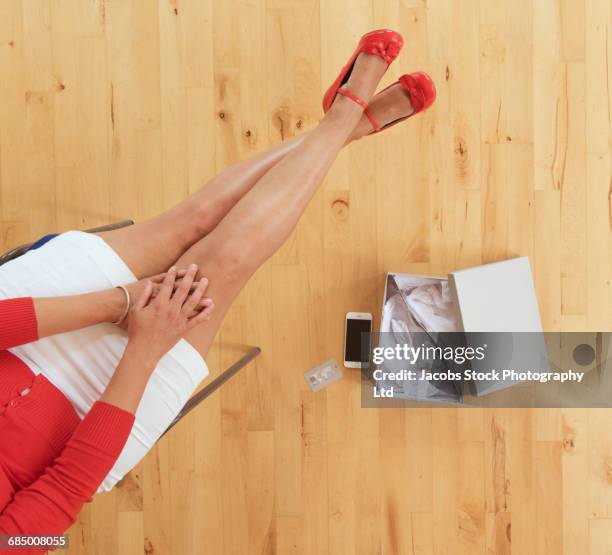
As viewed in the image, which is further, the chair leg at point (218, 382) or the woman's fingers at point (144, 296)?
the chair leg at point (218, 382)

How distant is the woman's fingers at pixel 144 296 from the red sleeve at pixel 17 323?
168 mm

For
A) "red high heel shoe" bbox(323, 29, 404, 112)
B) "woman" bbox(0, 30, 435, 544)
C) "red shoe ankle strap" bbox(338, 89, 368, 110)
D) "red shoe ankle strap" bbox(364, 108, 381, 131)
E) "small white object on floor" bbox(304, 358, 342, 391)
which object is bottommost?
"small white object on floor" bbox(304, 358, 342, 391)

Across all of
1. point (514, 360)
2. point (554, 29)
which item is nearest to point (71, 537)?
point (514, 360)

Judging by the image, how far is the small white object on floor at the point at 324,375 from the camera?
1.73m

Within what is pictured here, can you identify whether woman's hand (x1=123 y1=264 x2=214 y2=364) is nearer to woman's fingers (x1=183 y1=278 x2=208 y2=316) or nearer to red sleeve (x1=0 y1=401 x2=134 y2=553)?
woman's fingers (x1=183 y1=278 x2=208 y2=316)

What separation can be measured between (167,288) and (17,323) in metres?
0.25

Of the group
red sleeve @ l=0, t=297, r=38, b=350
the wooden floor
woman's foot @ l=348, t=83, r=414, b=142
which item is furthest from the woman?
the wooden floor

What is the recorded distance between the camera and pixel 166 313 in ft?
3.49

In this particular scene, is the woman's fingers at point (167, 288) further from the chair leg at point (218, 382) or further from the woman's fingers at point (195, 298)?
the chair leg at point (218, 382)

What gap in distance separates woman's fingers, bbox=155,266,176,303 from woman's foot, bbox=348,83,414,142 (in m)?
0.55

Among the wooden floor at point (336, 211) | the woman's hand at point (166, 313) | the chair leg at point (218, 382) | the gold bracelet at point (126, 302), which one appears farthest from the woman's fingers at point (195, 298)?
the wooden floor at point (336, 211)

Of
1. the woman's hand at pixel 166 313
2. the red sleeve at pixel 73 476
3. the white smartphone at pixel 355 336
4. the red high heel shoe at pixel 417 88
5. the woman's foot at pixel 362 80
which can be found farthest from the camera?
the white smartphone at pixel 355 336

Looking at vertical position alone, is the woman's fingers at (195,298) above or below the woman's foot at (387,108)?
below

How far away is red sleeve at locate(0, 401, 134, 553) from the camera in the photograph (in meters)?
0.94
